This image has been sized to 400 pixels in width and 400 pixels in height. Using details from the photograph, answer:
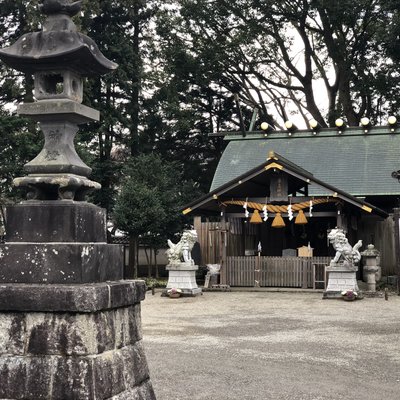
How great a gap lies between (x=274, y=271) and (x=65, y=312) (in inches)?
565

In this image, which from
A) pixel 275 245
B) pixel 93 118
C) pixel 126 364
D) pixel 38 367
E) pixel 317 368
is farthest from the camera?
pixel 275 245

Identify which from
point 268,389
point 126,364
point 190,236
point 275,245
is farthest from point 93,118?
point 275,245

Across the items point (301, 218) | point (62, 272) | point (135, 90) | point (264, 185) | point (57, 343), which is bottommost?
point (57, 343)

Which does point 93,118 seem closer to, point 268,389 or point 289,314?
point 268,389

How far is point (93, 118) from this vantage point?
211 inches

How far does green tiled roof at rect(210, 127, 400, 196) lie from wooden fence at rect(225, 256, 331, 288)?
3.29 m

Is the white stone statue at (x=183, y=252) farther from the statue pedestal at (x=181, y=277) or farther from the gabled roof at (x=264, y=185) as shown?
the gabled roof at (x=264, y=185)

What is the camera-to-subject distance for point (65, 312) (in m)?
4.30

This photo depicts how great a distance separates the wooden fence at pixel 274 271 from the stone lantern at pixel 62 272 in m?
13.3

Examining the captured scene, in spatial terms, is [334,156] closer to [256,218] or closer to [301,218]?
[301,218]

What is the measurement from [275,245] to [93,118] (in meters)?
16.9

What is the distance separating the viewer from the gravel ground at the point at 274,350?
657 cm

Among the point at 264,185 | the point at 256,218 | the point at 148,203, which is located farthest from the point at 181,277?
the point at 148,203

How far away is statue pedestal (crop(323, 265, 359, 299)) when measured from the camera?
15688 mm
